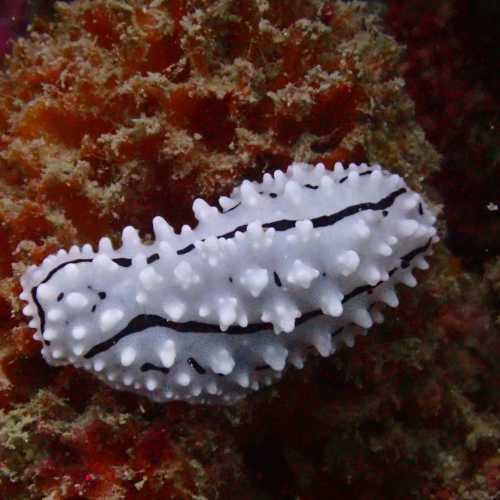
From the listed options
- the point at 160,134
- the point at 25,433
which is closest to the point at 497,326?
the point at 160,134

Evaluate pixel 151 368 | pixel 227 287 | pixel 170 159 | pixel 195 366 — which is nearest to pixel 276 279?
pixel 227 287

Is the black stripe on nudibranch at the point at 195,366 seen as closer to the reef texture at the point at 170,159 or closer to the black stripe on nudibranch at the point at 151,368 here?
the black stripe on nudibranch at the point at 151,368

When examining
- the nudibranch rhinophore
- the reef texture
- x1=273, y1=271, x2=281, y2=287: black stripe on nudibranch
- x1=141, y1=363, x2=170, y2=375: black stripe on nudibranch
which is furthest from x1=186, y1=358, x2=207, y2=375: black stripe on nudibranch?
x1=273, y1=271, x2=281, y2=287: black stripe on nudibranch

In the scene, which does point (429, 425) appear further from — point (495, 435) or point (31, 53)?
point (31, 53)

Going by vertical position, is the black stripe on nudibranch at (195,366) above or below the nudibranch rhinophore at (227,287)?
below

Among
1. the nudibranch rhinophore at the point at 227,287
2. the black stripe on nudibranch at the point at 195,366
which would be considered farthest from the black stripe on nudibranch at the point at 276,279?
the black stripe on nudibranch at the point at 195,366

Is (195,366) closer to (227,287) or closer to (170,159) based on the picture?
(227,287)

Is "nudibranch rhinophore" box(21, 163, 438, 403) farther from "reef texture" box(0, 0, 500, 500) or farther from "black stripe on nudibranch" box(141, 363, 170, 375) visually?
"reef texture" box(0, 0, 500, 500)
